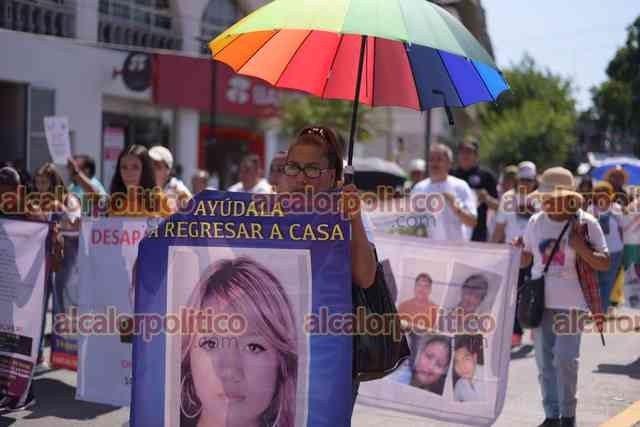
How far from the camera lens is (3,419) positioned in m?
6.23

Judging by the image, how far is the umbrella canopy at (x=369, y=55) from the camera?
3766 mm

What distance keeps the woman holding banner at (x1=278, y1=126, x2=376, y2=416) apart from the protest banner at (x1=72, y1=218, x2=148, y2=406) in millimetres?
3044

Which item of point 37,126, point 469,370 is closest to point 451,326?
point 469,370

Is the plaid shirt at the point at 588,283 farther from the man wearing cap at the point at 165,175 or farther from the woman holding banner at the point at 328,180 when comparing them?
the man wearing cap at the point at 165,175

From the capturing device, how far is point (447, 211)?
8.59 metres

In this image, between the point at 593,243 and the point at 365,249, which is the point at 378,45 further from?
the point at 593,243

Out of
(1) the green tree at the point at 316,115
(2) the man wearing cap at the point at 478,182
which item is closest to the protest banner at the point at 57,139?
(2) the man wearing cap at the point at 478,182

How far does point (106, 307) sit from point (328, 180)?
3346mm

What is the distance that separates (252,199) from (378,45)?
4.18 ft

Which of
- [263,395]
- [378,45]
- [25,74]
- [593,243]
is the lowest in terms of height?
[263,395]

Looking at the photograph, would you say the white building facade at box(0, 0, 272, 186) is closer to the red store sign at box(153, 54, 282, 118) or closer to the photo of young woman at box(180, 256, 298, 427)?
the red store sign at box(153, 54, 282, 118)

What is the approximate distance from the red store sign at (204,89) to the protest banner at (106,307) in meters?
15.5

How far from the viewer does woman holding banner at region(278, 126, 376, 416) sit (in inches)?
140

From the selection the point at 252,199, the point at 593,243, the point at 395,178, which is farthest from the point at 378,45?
the point at 395,178
